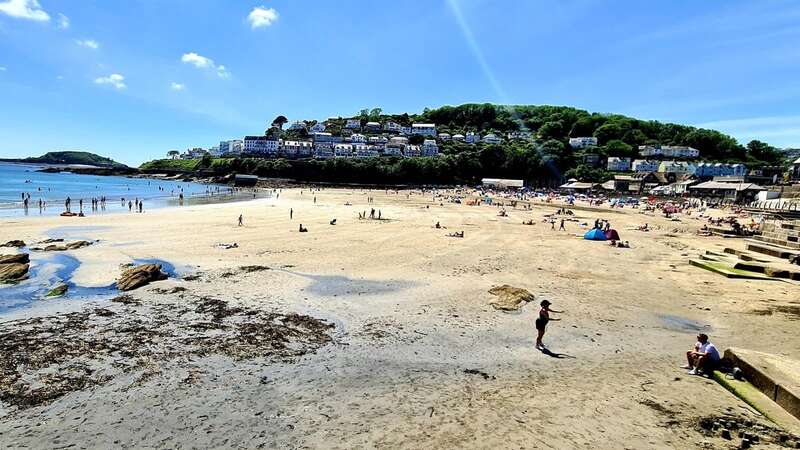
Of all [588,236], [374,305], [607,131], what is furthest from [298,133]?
[374,305]

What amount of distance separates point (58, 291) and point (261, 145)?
5954 inches

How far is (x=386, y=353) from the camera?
957cm

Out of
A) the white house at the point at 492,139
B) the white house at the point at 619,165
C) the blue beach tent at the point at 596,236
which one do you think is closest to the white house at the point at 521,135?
the white house at the point at 492,139

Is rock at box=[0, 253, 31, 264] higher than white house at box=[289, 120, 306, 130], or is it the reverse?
white house at box=[289, 120, 306, 130]

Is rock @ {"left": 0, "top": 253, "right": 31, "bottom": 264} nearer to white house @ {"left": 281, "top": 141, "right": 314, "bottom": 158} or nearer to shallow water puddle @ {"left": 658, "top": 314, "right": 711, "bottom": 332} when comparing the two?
shallow water puddle @ {"left": 658, "top": 314, "right": 711, "bottom": 332}

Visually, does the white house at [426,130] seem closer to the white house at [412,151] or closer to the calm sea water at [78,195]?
the white house at [412,151]

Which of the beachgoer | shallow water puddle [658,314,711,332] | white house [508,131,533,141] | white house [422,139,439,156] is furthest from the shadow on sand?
white house [508,131,533,141]

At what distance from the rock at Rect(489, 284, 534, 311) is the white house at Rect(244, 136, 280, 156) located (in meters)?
147

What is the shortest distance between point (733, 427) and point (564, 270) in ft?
40.5

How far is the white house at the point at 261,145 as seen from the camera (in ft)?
504

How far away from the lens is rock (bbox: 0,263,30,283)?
13.9 m

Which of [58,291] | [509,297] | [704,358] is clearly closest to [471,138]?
[509,297]

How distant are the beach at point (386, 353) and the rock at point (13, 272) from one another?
60.6 inches

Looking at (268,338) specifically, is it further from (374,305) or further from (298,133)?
(298,133)
